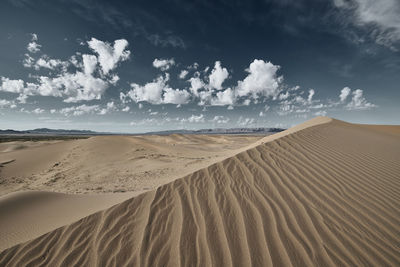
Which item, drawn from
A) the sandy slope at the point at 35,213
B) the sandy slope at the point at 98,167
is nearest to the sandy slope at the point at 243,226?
the sandy slope at the point at 35,213

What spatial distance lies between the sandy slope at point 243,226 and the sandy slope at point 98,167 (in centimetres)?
204

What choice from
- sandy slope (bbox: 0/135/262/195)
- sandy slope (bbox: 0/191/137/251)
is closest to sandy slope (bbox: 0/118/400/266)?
sandy slope (bbox: 0/191/137/251)

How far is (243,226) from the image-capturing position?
2.59 metres

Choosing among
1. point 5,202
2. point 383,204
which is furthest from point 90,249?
point 383,204

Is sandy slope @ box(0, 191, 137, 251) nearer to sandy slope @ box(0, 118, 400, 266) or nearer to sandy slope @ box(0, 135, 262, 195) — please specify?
sandy slope @ box(0, 118, 400, 266)

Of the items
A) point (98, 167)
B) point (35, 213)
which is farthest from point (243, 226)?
point (98, 167)

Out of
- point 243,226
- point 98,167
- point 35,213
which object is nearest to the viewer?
point 243,226

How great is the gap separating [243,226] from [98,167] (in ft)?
34.4

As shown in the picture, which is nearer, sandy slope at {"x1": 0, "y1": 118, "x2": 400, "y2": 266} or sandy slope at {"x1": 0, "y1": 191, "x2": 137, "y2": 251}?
sandy slope at {"x1": 0, "y1": 118, "x2": 400, "y2": 266}

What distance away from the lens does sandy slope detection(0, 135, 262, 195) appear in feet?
23.4

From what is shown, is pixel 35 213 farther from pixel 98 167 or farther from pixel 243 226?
pixel 98 167

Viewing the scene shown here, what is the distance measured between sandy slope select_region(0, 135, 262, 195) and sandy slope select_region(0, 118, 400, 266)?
204cm

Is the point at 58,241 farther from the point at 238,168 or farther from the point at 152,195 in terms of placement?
the point at 238,168

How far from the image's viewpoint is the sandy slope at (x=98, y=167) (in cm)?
713
